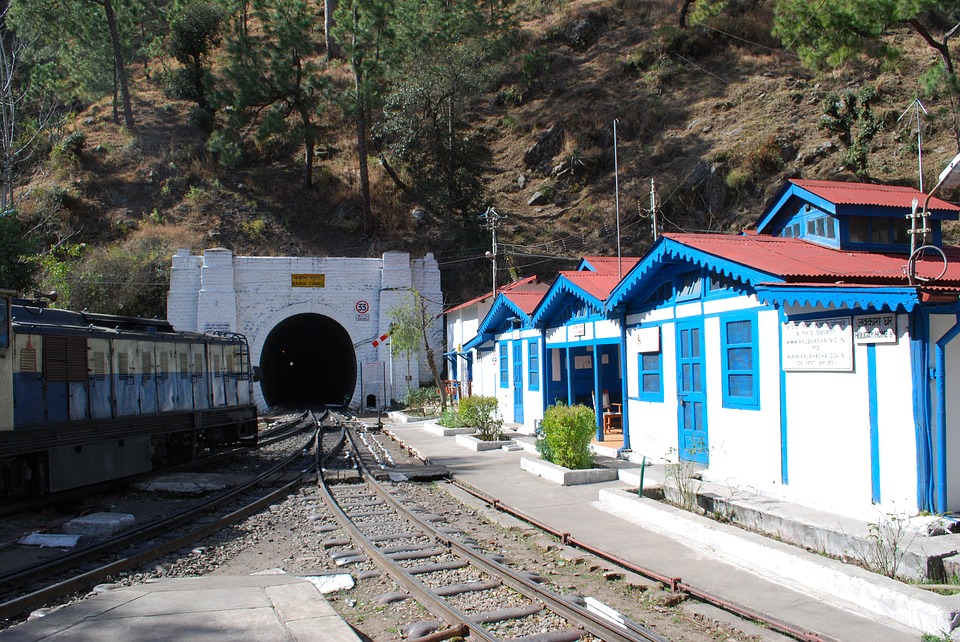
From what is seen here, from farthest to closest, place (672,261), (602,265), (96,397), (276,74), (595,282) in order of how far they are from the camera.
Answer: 1. (276,74)
2. (602,265)
3. (595,282)
4. (96,397)
5. (672,261)

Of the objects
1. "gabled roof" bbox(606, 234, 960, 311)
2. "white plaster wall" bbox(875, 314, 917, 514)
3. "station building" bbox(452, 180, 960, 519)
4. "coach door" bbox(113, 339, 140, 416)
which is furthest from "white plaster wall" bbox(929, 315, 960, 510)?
"coach door" bbox(113, 339, 140, 416)

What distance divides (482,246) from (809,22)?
2165 centimetres

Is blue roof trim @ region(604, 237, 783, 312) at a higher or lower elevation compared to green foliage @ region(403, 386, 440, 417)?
higher

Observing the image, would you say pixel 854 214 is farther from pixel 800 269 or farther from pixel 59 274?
pixel 59 274

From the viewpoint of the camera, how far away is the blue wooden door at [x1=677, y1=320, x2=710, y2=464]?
38.4 ft

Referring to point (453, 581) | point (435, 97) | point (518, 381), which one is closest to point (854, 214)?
point (453, 581)

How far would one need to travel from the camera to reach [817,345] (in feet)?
29.8

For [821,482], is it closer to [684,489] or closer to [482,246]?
[684,489]

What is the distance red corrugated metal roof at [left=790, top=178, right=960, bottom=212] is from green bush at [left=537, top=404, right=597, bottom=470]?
5.52 meters

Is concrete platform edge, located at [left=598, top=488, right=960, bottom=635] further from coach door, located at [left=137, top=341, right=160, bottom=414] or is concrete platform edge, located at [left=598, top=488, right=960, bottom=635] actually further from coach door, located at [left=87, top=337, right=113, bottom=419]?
coach door, located at [left=137, top=341, right=160, bottom=414]

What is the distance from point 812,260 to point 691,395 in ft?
9.80

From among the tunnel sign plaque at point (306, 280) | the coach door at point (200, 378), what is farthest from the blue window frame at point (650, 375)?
the tunnel sign plaque at point (306, 280)

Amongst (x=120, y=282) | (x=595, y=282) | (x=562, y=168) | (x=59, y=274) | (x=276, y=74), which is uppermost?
(x=276, y=74)

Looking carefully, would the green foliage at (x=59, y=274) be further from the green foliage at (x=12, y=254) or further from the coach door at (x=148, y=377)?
the coach door at (x=148, y=377)
